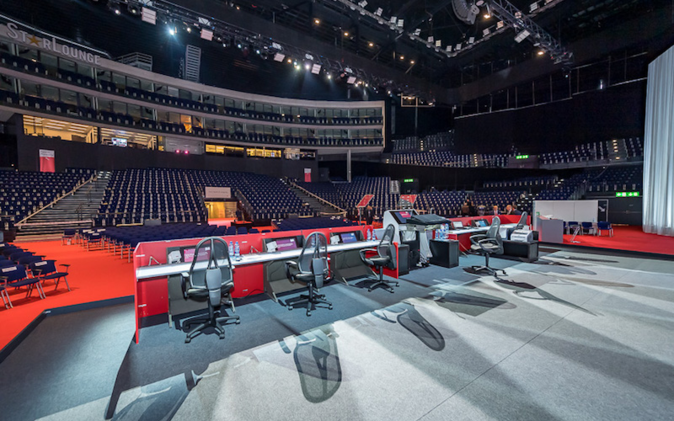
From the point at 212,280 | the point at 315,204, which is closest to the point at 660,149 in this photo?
the point at 212,280

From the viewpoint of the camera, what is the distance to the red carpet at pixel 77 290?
360 cm

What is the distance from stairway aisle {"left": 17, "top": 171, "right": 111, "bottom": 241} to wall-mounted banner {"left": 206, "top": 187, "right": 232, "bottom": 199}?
5.44 meters

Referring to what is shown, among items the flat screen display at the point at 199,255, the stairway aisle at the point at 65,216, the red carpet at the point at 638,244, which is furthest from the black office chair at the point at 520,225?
the stairway aisle at the point at 65,216

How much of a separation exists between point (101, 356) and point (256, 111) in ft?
74.6

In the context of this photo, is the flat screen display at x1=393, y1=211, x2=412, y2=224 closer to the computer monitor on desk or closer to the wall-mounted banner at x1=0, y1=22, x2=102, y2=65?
the computer monitor on desk

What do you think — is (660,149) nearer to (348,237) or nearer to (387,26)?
(387,26)

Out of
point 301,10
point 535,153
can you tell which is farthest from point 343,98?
point 535,153

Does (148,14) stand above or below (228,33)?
below

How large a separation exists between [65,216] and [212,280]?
1481 centimetres

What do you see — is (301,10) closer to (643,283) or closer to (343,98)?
(343,98)

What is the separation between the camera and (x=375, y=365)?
2.63 meters

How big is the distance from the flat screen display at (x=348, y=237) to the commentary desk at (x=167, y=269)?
293mm

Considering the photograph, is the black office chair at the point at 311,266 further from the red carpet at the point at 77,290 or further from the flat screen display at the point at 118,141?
the flat screen display at the point at 118,141

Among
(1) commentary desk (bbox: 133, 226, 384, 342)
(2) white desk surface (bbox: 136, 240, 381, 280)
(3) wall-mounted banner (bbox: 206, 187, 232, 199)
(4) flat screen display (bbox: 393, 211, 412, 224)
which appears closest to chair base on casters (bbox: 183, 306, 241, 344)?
(1) commentary desk (bbox: 133, 226, 384, 342)
